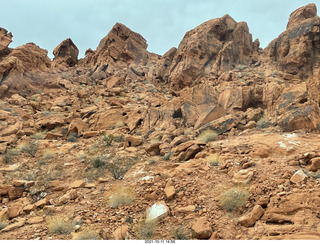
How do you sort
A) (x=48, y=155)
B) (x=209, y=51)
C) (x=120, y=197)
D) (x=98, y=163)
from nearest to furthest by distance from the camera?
(x=120, y=197), (x=98, y=163), (x=48, y=155), (x=209, y=51)

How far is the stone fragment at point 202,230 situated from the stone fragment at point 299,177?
230cm

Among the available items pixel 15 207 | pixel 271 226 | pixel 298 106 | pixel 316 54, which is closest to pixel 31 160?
pixel 15 207

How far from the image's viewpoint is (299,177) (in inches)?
218

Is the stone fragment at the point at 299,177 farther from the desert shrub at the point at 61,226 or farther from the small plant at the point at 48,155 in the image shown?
the small plant at the point at 48,155

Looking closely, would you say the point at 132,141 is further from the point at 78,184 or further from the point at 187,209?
the point at 187,209

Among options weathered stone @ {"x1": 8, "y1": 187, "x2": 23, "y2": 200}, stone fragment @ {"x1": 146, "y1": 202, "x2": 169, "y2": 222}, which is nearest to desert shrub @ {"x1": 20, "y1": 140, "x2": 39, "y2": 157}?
weathered stone @ {"x1": 8, "y1": 187, "x2": 23, "y2": 200}

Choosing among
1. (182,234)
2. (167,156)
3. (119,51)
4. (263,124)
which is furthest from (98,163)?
(119,51)

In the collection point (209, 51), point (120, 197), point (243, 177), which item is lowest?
point (120, 197)

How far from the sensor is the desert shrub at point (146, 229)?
16.7 feet

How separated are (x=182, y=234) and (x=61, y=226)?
2749 millimetres

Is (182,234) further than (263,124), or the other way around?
(263,124)

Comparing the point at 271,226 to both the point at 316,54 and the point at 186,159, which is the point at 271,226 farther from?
the point at 316,54

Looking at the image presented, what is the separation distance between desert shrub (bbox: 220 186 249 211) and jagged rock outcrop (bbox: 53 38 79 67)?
3717 cm

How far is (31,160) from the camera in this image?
10.5 m
